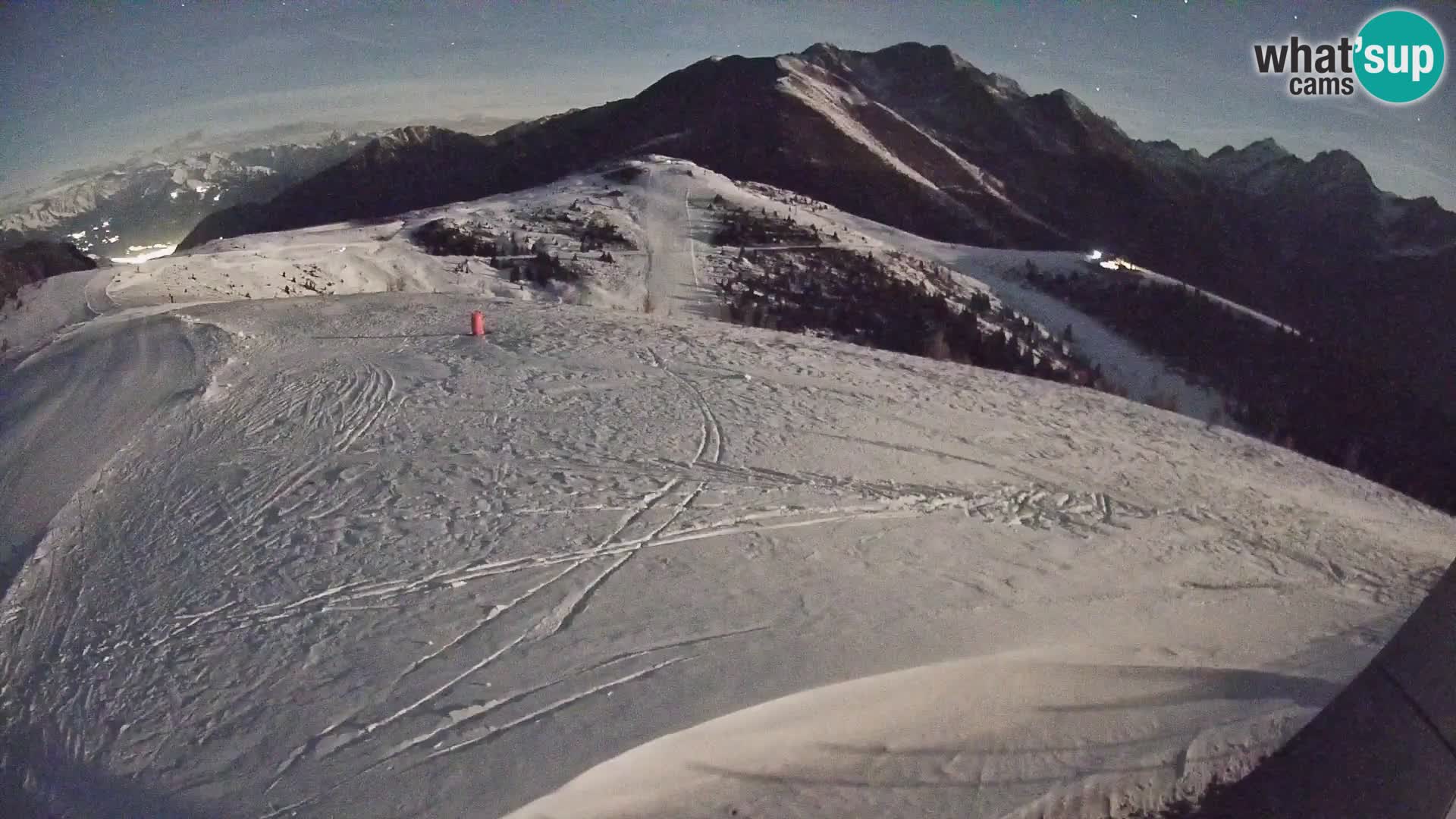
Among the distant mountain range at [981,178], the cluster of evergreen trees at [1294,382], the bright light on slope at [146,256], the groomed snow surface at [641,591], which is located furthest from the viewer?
the distant mountain range at [981,178]

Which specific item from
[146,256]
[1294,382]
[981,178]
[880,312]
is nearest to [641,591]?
[880,312]

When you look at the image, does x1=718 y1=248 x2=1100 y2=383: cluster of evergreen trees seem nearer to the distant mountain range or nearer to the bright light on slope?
the distant mountain range

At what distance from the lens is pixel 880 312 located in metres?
19.6

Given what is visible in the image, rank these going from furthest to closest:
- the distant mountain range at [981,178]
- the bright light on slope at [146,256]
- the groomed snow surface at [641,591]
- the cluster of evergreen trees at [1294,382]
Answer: the distant mountain range at [981,178]
the bright light on slope at [146,256]
the cluster of evergreen trees at [1294,382]
the groomed snow surface at [641,591]

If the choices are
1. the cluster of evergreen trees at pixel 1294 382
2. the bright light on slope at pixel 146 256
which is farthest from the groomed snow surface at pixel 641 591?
the bright light on slope at pixel 146 256

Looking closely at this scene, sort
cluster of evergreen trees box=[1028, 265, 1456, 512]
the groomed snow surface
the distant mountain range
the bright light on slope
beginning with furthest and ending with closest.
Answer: the distant mountain range < the bright light on slope < cluster of evergreen trees box=[1028, 265, 1456, 512] < the groomed snow surface

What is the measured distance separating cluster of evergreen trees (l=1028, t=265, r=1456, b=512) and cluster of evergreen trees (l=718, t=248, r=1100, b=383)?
3.01m

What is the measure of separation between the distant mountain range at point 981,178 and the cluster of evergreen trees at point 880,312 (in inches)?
308

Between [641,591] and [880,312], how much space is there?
14654 mm

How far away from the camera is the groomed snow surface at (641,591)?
4457mm

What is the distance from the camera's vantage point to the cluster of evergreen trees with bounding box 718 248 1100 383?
16.8 meters

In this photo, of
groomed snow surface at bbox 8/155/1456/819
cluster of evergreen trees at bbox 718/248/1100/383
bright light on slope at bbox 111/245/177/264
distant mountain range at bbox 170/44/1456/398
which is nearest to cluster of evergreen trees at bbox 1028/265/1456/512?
distant mountain range at bbox 170/44/1456/398

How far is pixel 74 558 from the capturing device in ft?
21.0

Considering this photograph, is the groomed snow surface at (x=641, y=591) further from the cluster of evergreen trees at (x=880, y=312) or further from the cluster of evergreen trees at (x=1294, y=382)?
the cluster of evergreen trees at (x=880, y=312)
